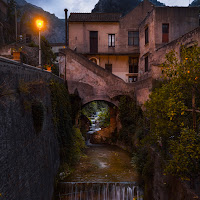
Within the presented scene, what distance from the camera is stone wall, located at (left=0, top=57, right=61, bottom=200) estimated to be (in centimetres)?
550

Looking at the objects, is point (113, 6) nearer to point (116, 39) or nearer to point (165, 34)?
point (116, 39)

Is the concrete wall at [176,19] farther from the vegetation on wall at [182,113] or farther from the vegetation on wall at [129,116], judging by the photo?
the vegetation on wall at [182,113]

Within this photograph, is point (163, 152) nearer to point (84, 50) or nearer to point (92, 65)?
point (92, 65)

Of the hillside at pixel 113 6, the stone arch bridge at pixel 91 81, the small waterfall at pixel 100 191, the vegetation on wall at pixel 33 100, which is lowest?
the small waterfall at pixel 100 191

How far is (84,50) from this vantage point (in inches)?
940

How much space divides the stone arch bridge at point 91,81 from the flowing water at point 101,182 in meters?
5.86

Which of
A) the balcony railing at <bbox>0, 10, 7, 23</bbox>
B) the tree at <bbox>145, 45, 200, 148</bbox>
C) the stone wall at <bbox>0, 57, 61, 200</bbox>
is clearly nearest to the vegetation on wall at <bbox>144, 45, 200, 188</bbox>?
the tree at <bbox>145, 45, 200, 148</bbox>

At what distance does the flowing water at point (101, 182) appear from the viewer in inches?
387

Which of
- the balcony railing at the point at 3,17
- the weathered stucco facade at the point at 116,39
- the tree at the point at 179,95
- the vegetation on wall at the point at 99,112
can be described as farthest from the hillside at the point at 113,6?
the tree at the point at 179,95

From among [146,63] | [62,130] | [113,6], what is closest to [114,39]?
[146,63]

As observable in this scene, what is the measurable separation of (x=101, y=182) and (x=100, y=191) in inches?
16.9

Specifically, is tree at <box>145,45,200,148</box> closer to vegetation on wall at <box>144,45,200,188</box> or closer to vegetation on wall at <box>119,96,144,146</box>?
vegetation on wall at <box>144,45,200,188</box>

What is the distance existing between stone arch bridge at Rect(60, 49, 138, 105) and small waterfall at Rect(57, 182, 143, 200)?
8724mm

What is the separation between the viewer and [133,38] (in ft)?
78.5
